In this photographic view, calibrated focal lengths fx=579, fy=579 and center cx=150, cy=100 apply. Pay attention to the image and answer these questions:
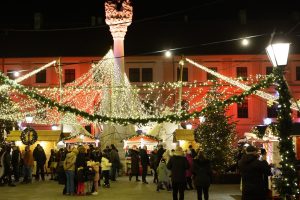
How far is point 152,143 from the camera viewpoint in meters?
35.3

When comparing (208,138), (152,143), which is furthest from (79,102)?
(208,138)

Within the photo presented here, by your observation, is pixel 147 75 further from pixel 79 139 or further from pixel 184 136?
pixel 79 139

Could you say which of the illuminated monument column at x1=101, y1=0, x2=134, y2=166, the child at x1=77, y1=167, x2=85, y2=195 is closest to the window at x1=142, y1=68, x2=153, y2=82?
the illuminated monument column at x1=101, y1=0, x2=134, y2=166

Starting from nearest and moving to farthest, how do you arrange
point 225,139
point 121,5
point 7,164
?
1. point 7,164
2. point 225,139
3. point 121,5

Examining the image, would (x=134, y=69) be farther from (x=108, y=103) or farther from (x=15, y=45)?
(x=108, y=103)

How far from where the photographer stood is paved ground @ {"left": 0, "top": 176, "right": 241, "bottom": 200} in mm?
19734

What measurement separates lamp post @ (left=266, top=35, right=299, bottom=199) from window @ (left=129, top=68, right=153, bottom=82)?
1708 inches

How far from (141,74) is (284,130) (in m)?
43.8

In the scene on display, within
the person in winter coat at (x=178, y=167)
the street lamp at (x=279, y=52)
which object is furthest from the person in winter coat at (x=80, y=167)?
the street lamp at (x=279, y=52)

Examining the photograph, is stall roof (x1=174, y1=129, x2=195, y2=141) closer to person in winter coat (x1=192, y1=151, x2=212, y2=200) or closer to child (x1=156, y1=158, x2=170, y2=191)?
child (x1=156, y1=158, x2=170, y2=191)

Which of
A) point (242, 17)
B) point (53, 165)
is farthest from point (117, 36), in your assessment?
point (242, 17)

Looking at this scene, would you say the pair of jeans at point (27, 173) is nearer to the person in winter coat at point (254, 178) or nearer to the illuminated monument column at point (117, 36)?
the illuminated monument column at point (117, 36)

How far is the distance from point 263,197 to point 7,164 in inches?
631

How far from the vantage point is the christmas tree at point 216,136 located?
26984 mm
